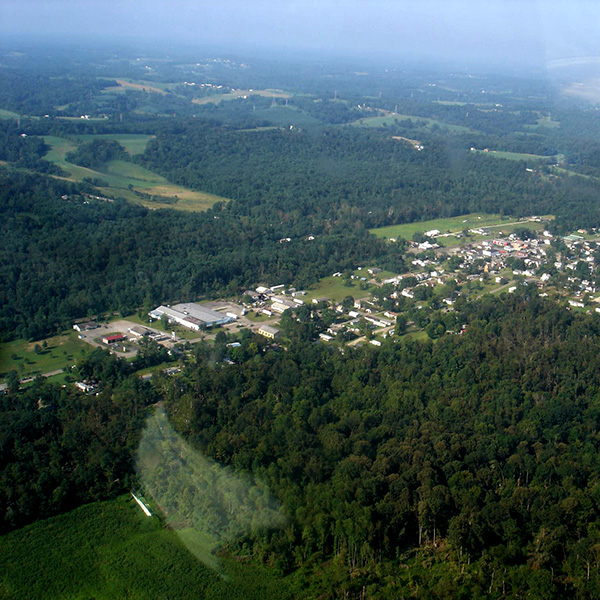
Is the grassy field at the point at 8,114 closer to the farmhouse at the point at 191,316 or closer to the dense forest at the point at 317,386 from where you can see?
the dense forest at the point at 317,386

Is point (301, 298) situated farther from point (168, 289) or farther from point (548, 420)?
point (548, 420)

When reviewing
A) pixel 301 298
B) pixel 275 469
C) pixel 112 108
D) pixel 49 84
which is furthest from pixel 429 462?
pixel 49 84

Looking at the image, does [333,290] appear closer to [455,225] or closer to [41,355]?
[41,355]

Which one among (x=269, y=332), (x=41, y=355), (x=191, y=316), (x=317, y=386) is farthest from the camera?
(x=191, y=316)

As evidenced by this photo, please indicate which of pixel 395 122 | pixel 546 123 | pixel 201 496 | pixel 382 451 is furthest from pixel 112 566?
→ pixel 546 123

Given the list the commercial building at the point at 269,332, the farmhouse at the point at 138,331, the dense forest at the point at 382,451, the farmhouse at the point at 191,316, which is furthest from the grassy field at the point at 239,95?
the dense forest at the point at 382,451

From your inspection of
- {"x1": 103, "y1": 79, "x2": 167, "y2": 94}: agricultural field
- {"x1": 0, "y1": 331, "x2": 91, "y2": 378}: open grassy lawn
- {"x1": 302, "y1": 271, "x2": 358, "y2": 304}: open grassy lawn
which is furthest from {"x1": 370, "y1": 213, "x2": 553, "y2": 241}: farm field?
{"x1": 103, "y1": 79, "x2": 167, "y2": 94}: agricultural field

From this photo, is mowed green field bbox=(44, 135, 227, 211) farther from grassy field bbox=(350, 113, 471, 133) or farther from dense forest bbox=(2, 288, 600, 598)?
grassy field bbox=(350, 113, 471, 133)
